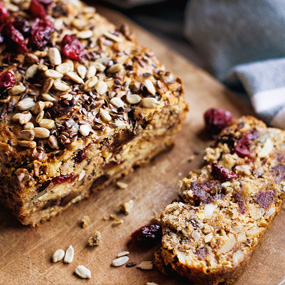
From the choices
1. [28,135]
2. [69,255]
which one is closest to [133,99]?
[28,135]

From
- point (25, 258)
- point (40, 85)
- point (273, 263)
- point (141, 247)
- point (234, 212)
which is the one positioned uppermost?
point (40, 85)

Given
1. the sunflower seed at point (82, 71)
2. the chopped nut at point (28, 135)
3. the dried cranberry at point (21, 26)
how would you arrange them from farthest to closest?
the dried cranberry at point (21, 26), the sunflower seed at point (82, 71), the chopped nut at point (28, 135)

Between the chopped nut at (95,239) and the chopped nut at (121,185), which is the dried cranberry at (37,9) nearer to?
the chopped nut at (121,185)

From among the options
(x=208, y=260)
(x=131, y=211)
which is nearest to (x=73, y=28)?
(x=131, y=211)

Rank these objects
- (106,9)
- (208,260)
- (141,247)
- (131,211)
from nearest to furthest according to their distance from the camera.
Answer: (208,260)
(141,247)
(131,211)
(106,9)

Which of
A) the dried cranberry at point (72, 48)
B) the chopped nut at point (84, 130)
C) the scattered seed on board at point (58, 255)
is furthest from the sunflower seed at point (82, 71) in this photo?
the scattered seed on board at point (58, 255)

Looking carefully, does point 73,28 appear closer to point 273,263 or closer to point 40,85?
point 40,85
